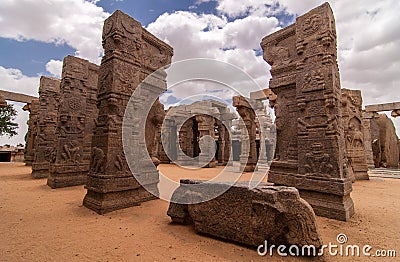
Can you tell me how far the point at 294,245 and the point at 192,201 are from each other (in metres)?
1.47

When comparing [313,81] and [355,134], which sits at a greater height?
[313,81]

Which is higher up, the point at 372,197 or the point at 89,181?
the point at 89,181

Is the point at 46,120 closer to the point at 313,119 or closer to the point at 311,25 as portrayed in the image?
the point at 313,119

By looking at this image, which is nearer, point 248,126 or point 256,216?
point 256,216

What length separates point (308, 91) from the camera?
448 centimetres

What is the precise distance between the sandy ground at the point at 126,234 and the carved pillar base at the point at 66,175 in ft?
6.43

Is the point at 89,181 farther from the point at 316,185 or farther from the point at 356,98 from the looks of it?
the point at 356,98

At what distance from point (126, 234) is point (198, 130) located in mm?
13189

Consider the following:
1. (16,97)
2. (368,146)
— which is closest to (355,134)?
(368,146)

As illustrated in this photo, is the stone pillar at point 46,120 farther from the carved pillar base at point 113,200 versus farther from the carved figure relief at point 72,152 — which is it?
the carved pillar base at point 113,200

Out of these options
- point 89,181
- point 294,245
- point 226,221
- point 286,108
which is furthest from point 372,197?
point 89,181

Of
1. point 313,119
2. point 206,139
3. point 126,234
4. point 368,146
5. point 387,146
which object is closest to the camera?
point 126,234

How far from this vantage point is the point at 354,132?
363 inches

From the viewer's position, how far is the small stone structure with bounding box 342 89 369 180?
8859 millimetres
